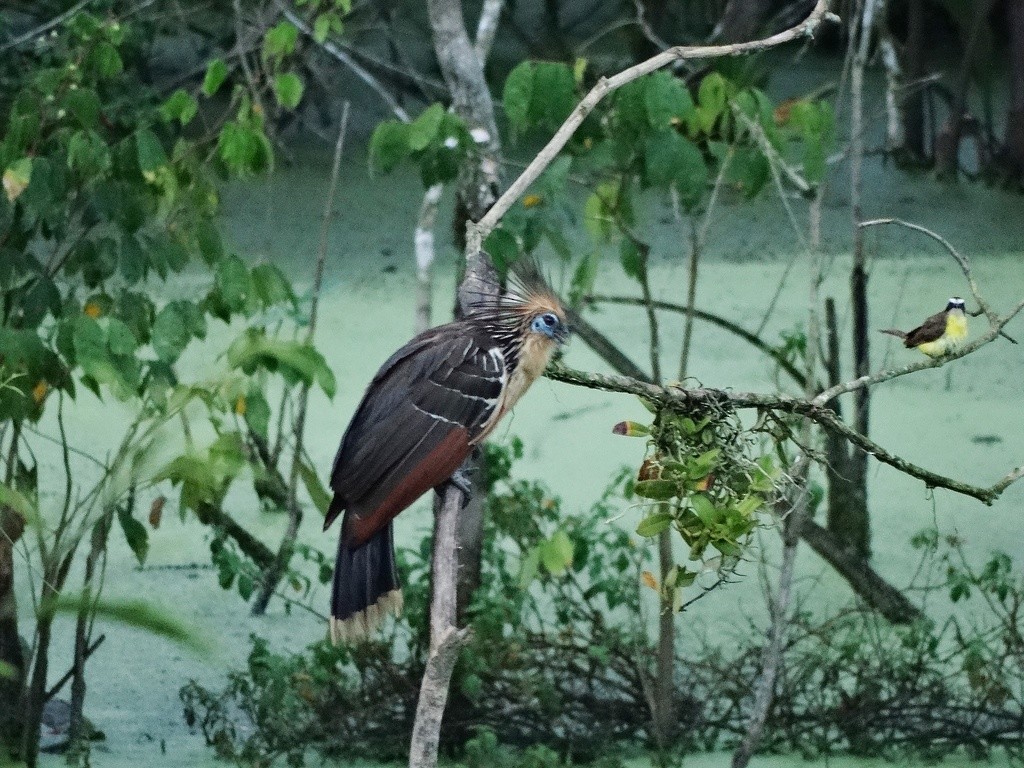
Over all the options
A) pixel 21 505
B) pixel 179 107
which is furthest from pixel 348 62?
pixel 21 505

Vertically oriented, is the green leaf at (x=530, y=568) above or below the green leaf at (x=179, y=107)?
below

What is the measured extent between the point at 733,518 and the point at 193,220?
5.45 ft

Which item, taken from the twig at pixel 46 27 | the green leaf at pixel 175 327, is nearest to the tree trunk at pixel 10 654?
the green leaf at pixel 175 327

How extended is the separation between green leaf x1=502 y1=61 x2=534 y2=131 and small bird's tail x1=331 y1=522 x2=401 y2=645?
87 cm

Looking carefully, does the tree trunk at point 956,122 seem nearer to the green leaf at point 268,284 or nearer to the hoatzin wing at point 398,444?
the green leaf at point 268,284

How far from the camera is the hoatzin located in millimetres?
1801

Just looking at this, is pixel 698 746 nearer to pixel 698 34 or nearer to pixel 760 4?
pixel 760 4

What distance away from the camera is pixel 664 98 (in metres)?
2.46

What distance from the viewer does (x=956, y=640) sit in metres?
3.11

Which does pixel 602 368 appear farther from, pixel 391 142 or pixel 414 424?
pixel 414 424

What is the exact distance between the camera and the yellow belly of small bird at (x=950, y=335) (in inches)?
84.1

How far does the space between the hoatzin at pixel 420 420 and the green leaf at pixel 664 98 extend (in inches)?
28.8

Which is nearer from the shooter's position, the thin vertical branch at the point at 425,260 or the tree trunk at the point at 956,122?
the thin vertical branch at the point at 425,260

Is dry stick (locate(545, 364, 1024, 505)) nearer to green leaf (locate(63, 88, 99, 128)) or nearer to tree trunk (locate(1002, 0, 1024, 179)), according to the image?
green leaf (locate(63, 88, 99, 128))
